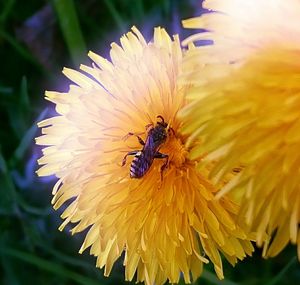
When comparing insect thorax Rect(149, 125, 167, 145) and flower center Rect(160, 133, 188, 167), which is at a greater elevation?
insect thorax Rect(149, 125, 167, 145)

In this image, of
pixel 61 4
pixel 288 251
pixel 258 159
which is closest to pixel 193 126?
pixel 258 159

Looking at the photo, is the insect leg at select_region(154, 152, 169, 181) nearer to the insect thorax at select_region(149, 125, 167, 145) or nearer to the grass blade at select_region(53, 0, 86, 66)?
the insect thorax at select_region(149, 125, 167, 145)

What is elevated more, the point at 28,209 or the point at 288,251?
the point at 28,209

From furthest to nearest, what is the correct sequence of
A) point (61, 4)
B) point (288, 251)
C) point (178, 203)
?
point (288, 251)
point (61, 4)
point (178, 203)

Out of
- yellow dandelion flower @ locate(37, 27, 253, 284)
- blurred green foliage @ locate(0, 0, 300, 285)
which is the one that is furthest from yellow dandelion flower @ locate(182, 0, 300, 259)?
blurred green foliage @ locate(0, 0, 300, 285)

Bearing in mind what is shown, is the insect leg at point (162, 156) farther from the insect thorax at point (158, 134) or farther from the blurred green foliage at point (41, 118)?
the blurred green foliage at point (41, 118)

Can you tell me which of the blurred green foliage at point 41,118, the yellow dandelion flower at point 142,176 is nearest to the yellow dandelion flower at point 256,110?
the yellow dandelion flower at point 142,176

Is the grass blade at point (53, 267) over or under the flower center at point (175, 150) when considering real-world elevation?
under

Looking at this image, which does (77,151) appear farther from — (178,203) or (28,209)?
(28,209)
